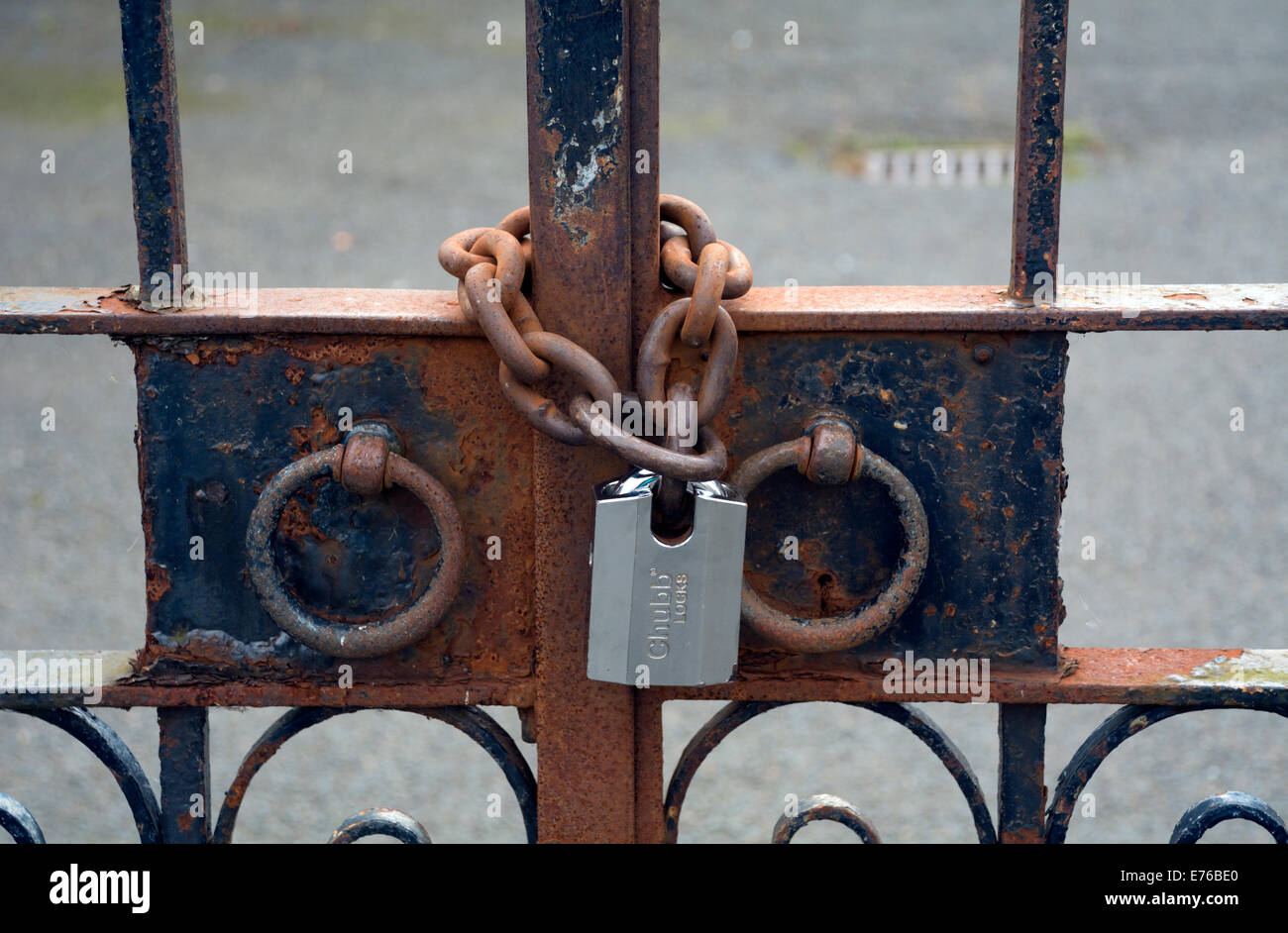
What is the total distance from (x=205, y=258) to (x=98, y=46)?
3668 mm

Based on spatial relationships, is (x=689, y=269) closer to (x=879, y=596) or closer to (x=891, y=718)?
(x=879, y=596)

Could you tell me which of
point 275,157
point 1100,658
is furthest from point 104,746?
point 275,157

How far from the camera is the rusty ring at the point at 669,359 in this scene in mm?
854

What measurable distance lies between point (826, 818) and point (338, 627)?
1.34 feet

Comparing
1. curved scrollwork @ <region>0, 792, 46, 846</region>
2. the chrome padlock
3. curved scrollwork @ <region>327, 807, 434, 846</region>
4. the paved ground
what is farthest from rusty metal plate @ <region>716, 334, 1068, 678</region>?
the paved ground

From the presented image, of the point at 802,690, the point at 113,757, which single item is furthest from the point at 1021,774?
the point at 113,757

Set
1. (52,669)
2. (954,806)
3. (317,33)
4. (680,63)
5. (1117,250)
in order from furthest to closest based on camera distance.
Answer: (317,33)
(680,63)
(1117,250)
(954,806)
(52,669)

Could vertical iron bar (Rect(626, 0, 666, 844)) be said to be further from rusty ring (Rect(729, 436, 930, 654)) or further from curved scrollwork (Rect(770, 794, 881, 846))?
curved scrollwork (Rect(770, 794, 881, 846))

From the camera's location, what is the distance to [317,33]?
7.36 m

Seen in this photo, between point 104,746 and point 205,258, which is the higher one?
point 205,258

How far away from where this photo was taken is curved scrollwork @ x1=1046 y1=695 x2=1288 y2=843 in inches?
39.9

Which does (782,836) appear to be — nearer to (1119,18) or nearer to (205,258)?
(205,258)

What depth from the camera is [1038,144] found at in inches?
36.4

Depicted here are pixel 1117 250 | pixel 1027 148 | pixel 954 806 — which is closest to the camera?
pixel 1027 148
